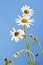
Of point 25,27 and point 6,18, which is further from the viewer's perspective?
point 6,18

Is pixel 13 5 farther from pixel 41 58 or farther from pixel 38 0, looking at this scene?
pixel 41 58

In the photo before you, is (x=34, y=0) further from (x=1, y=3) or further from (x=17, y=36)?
(x=17, y=36)

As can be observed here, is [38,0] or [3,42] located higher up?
[38,0]

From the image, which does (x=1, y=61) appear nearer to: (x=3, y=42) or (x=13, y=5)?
(x=3, y=42)

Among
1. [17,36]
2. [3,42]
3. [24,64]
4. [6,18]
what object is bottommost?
[17,36]

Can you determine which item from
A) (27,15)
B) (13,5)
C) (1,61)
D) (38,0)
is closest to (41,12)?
(38,0)

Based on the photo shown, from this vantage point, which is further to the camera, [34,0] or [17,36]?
[34,0]

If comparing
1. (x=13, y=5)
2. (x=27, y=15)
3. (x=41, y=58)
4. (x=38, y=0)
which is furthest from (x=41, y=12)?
(x=27, y=15)

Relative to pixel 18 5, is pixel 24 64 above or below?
below
